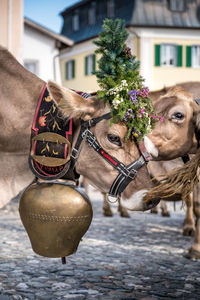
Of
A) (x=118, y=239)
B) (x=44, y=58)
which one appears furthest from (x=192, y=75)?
(x=118, y=239)

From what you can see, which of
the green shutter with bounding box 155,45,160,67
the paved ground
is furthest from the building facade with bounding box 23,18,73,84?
the paved ground

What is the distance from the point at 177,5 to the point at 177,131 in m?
24.5

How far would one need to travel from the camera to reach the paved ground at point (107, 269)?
397cm

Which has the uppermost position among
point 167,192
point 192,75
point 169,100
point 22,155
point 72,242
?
point 192,75

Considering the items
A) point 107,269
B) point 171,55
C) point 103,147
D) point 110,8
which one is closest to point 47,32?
point 110,8

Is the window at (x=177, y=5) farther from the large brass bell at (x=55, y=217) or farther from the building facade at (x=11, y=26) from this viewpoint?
the large brass bell at (x=55, y=217)

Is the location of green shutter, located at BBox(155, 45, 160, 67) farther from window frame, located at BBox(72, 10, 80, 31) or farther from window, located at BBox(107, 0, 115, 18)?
window frame, located at BBox(72, 10, 80, 31)

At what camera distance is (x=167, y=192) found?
11.6 feet

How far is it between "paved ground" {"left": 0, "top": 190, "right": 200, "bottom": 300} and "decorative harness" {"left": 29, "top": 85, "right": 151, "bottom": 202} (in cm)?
108

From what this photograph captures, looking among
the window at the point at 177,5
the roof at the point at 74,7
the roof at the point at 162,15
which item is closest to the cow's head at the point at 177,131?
the roof at the point at 162,15

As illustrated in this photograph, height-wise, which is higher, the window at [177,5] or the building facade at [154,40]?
the window at [177,5]

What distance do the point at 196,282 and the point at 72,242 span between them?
1535 millimetres

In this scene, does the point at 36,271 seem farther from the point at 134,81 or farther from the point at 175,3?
the point at 175,3

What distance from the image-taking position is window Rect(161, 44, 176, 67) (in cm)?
2598
